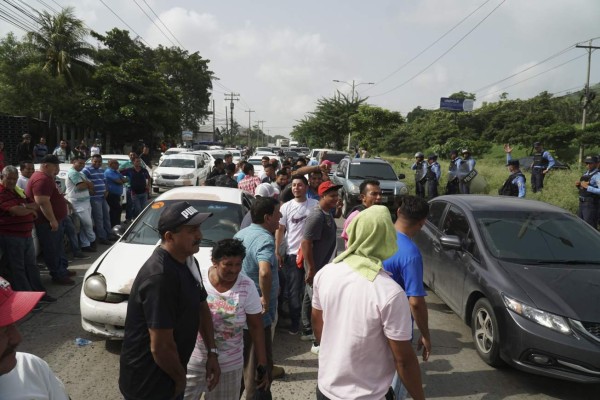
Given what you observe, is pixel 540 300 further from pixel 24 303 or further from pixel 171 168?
pixel 171 168

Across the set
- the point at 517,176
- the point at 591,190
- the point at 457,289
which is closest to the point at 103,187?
the point at 457,289

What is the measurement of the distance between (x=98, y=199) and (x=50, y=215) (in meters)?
2.59

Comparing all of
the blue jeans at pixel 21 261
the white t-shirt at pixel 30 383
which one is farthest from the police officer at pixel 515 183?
the white t-shirt at pixel 30 383

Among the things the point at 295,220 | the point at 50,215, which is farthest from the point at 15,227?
the point at 295,220

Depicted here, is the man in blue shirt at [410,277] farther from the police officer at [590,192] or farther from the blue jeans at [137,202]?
the blue jeans at [137,202]

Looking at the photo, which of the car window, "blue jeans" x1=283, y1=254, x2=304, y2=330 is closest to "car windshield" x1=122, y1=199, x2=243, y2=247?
"blue jeans" x1=283, y1=254, x2=304, y2=330

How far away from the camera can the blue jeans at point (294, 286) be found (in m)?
4.93

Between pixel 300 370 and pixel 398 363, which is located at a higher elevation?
pixel 398 363

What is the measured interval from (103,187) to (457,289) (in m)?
6.73

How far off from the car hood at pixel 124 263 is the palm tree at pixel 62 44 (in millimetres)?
25374

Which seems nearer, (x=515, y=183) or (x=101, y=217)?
(x=101, y=217)

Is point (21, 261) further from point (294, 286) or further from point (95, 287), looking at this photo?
point (294, 286)

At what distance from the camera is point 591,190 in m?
8.89

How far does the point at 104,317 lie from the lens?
4.11 metres
